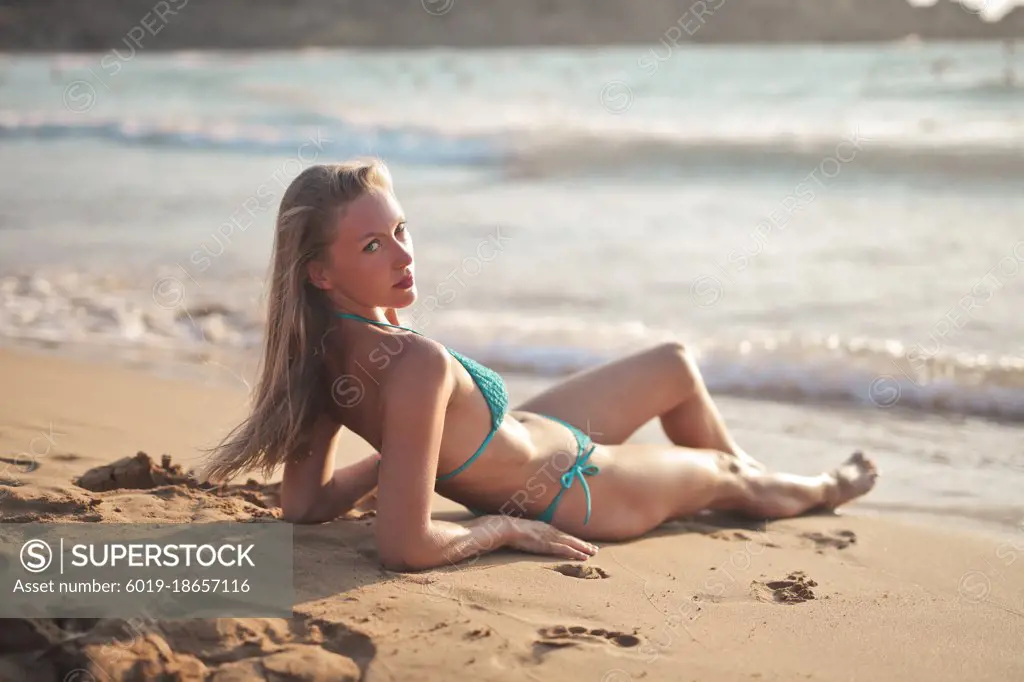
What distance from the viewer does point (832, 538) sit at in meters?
3.89

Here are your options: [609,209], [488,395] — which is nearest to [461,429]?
[488,395]

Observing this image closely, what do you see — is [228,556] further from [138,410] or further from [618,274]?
[618,274]

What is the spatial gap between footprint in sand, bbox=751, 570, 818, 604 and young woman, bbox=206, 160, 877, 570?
52 cm

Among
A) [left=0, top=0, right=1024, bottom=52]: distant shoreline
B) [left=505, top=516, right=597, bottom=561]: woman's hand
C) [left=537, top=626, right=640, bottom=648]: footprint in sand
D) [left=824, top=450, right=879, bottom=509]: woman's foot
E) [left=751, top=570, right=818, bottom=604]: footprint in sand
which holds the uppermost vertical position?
[left=0, top=0, right=1024, bottom=52]: distant shoreline

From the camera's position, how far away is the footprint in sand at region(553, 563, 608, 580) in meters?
3.25

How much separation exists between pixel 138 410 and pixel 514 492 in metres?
2.33

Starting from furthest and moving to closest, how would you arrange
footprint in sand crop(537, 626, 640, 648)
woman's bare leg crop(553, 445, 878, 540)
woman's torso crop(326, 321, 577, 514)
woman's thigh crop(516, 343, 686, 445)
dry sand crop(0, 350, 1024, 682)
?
woman's thigh crop(516, 343, 686, 445)
woman's bare leg crop(553, 445, 878, 540)
woman's torso crop(326, 321, 577, 514)
footprint in sand crop(537, 626, 640, 648)
dry sand crop(0, 350, 1024, 682)

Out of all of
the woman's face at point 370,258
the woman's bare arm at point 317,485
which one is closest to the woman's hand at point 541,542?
the woman's bare arm at point 317,485

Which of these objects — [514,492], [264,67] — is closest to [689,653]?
[514,492]

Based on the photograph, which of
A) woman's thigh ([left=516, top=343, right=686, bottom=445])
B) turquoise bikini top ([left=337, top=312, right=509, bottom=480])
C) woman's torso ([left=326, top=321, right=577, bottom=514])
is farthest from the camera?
woman's thigh ([left=516, top=343, right=686, bottom=445])

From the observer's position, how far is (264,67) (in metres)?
29.2

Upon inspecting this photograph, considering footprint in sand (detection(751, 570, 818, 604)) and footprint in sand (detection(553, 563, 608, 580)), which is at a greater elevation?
footprint in sand (detection(553, 563, 608, 580))

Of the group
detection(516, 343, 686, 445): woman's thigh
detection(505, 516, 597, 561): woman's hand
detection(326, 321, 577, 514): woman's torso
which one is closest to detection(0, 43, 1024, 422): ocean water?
detection(516, 343, 686, 445): woman's thigh

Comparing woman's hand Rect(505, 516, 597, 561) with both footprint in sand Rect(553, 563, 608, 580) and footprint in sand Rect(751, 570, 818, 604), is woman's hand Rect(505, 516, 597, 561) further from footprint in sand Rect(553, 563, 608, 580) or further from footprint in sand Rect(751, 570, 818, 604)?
footprint in sand Rect(751, 570, 818, 604)
